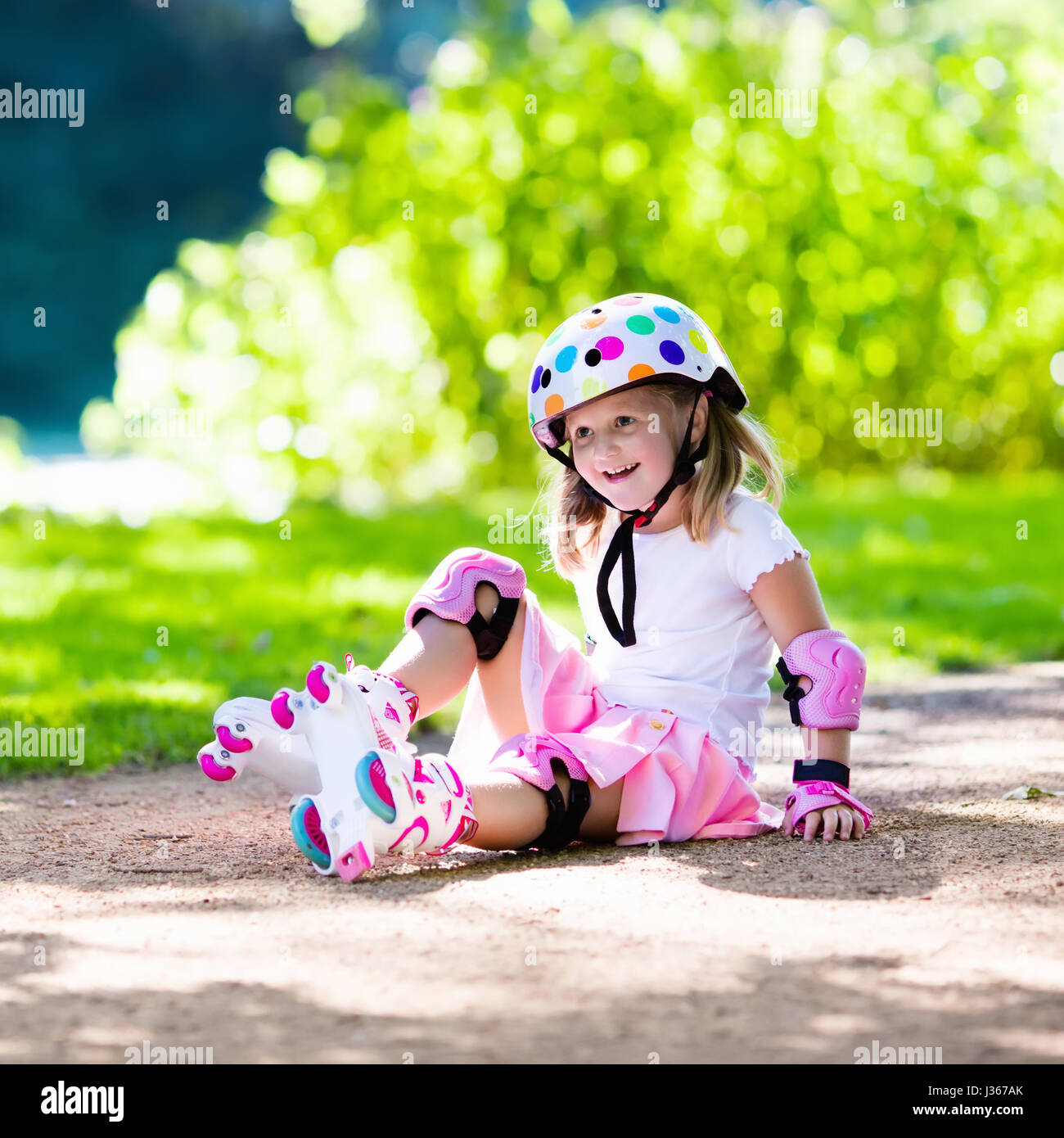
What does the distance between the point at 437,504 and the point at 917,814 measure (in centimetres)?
638

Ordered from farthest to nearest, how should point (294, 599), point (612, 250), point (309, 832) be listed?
point (612, 250)
point (294, 599)
point (309, 832)

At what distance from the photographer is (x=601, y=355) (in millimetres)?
3240

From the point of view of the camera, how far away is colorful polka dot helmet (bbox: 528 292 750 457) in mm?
3229

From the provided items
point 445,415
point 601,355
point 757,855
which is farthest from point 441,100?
point 757,855

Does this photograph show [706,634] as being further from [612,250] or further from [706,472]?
[612,250]

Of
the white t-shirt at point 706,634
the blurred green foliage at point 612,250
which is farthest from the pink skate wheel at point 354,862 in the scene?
the blurred green foliage at point 612,250

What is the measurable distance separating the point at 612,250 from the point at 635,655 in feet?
25.4

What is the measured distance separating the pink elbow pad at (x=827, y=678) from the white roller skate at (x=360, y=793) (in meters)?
0.73

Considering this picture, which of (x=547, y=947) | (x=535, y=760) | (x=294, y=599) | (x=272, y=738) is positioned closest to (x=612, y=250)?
(x=294, y=599)

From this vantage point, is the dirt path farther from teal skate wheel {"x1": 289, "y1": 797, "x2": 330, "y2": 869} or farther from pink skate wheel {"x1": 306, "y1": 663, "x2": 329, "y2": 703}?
pink skate wheel {"x1": 306, "y1": 663, "x2": 329, "y2": 703}

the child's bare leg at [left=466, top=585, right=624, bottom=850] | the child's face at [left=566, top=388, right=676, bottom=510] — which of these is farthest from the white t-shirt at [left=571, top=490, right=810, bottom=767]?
the child's bare leg at [left=466, top=585, right=624, bottom=850]

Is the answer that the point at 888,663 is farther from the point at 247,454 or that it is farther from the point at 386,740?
the point at 247,454

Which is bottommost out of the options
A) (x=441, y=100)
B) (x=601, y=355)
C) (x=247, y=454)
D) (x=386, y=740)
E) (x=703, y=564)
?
(x=386, y=740)

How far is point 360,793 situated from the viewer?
8.82 ft
